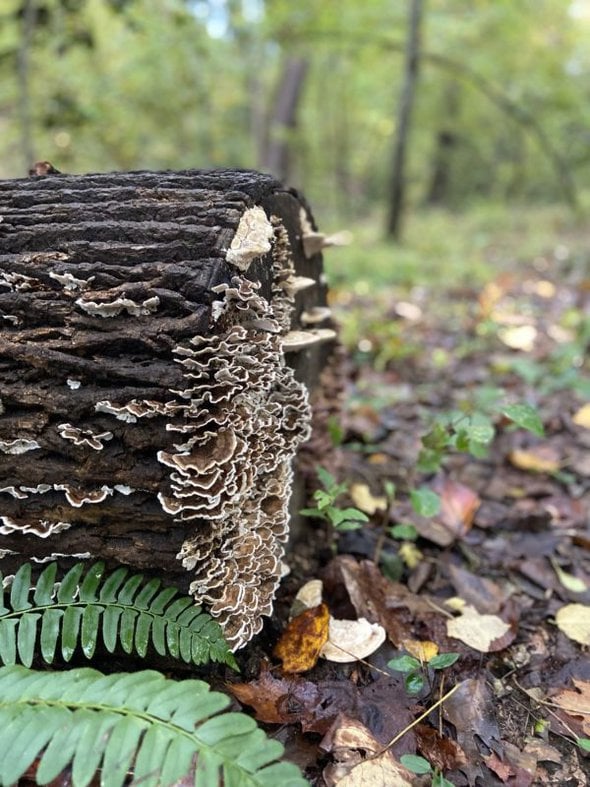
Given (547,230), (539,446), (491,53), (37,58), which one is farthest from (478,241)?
(539,446)

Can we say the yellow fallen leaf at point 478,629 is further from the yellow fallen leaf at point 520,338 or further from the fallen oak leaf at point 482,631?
the yellow fallen leaf at point 520,338

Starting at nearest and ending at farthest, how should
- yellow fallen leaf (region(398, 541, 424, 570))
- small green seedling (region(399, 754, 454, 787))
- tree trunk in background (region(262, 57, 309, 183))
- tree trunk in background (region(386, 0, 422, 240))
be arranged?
1. small green seedling (region(399, 754, 454, 787))
2. yellow fallen leaf (region(398, 541, 424, 570))
3. tree trunk in background (region(386, 0, 422, 240))
4. tree trunk in background (region(262, 57, 309, 183))

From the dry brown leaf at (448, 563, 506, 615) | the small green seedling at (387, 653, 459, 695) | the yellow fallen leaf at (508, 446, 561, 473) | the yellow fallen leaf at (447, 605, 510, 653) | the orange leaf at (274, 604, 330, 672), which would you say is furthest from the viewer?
the yellow fallen leaf at (508, 446, 561, 473)

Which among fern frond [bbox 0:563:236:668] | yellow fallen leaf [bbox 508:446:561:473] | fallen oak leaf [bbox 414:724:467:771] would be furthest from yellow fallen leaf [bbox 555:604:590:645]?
fern frond [bbox 0:563:236:668]

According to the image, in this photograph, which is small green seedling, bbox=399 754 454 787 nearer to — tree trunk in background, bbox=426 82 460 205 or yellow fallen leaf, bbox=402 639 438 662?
yellow fallen leaf, bbox=402 639 438 662

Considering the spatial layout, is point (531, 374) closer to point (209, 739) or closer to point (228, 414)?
point (228, 414)

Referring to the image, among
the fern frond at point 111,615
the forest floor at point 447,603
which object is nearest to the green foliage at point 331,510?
the forest floor at point 447,603
